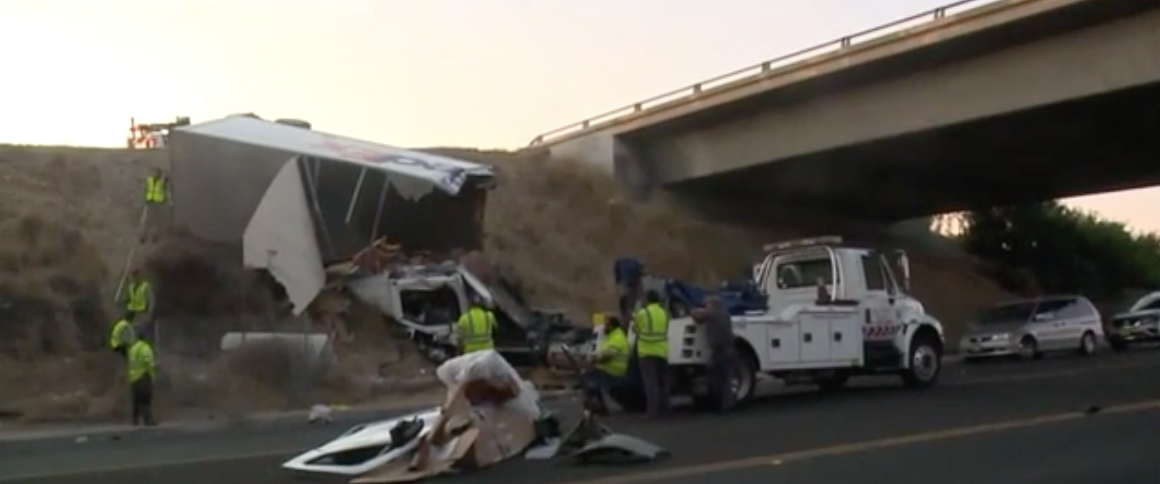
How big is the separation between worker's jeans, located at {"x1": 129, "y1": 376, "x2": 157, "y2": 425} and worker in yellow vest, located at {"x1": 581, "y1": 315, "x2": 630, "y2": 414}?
5.77 m

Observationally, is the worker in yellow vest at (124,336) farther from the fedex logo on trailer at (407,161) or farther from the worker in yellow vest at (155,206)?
the worker in yellow vest at (155,206)

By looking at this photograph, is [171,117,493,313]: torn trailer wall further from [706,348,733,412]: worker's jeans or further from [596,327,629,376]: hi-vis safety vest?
[706,348,733,412]: worker's jeans

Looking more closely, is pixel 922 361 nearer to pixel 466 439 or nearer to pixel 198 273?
pixel 466 439

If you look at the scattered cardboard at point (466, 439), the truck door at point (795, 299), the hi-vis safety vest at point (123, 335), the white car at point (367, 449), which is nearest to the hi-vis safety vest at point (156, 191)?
the hi-vis safety vest at point (123, 335)

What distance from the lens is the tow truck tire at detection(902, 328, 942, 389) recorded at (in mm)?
24062

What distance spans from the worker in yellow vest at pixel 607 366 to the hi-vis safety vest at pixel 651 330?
1.42 feet

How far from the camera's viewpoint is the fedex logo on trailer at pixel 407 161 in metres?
29.0

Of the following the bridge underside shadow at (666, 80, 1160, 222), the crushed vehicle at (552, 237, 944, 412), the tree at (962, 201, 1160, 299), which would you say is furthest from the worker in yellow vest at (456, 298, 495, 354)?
the tree at (962, 201, 1160, 299)

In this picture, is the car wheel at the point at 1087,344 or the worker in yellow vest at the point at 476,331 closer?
the worker in yellow vest at the point at 476,331

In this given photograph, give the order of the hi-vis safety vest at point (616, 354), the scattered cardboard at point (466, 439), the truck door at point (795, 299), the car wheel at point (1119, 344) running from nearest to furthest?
the scattered cardboard at point (466, 439) → the hi-vis safety vest at point (616, 354) → the truck door at point (795, 299) → the car wheel at point (1119, 344)

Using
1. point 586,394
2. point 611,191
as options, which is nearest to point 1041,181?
point 611,191

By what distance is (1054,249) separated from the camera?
5634 centimetres

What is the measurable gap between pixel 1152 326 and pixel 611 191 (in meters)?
14.1

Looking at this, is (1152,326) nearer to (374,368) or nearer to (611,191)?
(611,191)
